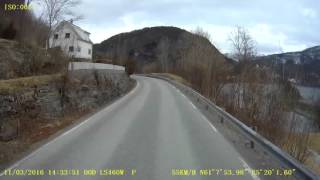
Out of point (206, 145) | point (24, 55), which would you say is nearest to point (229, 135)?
point (206, 145)

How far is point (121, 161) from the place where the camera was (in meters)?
10.3

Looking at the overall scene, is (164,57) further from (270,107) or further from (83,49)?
(270,107)

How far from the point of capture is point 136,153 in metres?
11.3

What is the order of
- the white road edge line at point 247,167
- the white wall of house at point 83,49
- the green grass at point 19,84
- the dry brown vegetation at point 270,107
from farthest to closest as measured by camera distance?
the white wall of house at point 83,49 < the green grass at point 19,84 < the dry brown vegetation at point 270,107 < the white road edge line at point 247,167

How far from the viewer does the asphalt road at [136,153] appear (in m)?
9.23

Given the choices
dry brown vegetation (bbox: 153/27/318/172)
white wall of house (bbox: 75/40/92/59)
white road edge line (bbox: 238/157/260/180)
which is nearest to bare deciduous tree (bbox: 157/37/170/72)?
white wall of house (bbox: 75/40/92/59)

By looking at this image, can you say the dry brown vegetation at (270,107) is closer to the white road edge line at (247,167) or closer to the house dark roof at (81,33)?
the white road edge line at (247,167)

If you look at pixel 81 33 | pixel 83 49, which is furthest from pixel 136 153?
pixel 81 33

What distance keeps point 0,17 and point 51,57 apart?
215 inches

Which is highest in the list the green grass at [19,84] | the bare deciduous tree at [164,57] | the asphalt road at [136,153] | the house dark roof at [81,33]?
the house dark roof at [81,33]

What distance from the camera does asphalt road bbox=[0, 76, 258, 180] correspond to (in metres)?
9.23

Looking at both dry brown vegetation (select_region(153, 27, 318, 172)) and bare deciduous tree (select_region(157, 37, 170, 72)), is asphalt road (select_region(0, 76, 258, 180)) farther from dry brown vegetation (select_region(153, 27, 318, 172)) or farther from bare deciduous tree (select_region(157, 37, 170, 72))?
bare deciduous tree (select_region(157, 37, 170, 72))

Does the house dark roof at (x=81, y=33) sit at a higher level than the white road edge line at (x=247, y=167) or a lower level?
higher

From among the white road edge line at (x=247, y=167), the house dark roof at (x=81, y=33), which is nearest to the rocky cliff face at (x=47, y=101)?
the white road edge line at (x=247, y=167)
